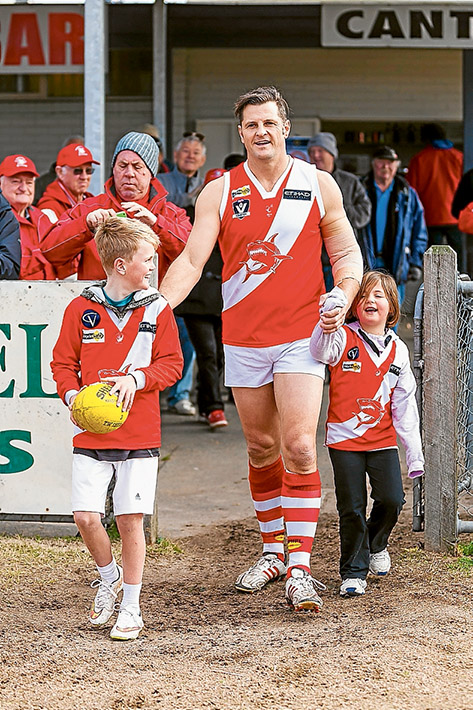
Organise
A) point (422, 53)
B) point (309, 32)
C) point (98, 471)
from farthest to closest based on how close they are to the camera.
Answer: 1. point (422, 53)
2. point (309, 32)
3. point (98, 471)

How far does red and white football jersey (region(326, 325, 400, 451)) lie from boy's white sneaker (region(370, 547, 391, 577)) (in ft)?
1.78

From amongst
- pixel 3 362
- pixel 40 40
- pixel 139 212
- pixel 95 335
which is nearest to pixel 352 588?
pixel 95 335

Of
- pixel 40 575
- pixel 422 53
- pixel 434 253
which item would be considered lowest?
pixel 40 575

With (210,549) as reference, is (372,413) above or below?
above

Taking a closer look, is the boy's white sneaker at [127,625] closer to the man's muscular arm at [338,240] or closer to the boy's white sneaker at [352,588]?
the boy's white sneaker at [352,588]

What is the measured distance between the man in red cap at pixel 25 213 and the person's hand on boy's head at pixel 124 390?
2.05m

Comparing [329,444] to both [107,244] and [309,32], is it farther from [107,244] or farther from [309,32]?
[309,32]

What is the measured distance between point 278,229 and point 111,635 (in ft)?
5.70

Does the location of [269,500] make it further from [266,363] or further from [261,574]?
[266,363]

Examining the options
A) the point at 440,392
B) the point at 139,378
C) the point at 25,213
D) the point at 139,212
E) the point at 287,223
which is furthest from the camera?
the point at 25,213

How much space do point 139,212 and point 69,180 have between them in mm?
1819

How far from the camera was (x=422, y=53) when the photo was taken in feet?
49.8

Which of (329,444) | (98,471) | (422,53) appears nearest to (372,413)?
(329,444)

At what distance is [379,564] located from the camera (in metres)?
4.90
